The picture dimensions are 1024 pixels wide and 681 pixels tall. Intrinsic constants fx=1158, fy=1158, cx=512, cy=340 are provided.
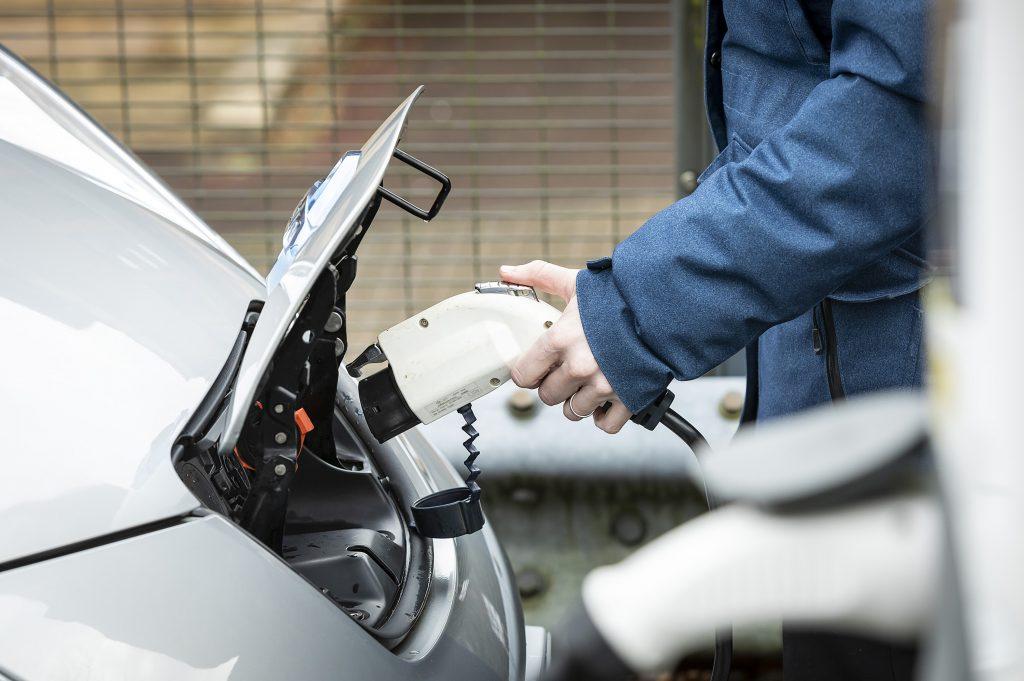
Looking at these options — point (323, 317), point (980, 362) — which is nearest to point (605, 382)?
point (323, 317)

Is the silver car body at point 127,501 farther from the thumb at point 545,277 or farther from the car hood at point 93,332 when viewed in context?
the thumb at point 545,277

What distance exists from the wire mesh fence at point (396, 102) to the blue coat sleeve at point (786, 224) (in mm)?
3941

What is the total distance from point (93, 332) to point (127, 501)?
230mm

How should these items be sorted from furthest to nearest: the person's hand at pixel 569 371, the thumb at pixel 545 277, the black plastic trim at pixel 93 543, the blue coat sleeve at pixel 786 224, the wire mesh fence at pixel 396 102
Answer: the wire mesh fence at pixel 396 102 < the thumb at pixel 545 277 < the person's hand at pixel 569 371 < the blue coat sleeve at pixel 786 224 < the black plastic trim at pixel 93 543

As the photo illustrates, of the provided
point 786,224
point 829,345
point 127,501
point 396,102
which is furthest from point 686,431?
point 396,102

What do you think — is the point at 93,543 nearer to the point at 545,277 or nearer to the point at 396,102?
the point at 545,277

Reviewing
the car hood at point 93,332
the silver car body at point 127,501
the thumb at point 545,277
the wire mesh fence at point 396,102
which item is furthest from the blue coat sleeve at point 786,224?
the wire mesh fence at point 396,102

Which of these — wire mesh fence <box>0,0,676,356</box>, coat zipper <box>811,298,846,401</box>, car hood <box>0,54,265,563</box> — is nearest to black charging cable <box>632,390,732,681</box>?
coat zipper <box>811,298,846,401</box>

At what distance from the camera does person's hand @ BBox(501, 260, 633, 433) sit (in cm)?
148

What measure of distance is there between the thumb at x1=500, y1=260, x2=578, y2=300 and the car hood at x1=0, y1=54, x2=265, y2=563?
377 millimetres

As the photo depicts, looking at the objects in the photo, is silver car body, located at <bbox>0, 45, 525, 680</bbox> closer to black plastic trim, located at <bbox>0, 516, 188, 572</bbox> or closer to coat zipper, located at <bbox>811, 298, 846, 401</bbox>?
black plastic trim, located at <bbox>0, 516, 188, 572</bbox>

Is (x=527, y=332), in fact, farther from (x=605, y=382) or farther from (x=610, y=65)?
Answer: (x=610, y=65)

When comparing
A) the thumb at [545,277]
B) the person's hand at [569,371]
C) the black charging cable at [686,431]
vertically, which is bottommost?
the black charging cable at [686,431]

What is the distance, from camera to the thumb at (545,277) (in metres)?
1.61
